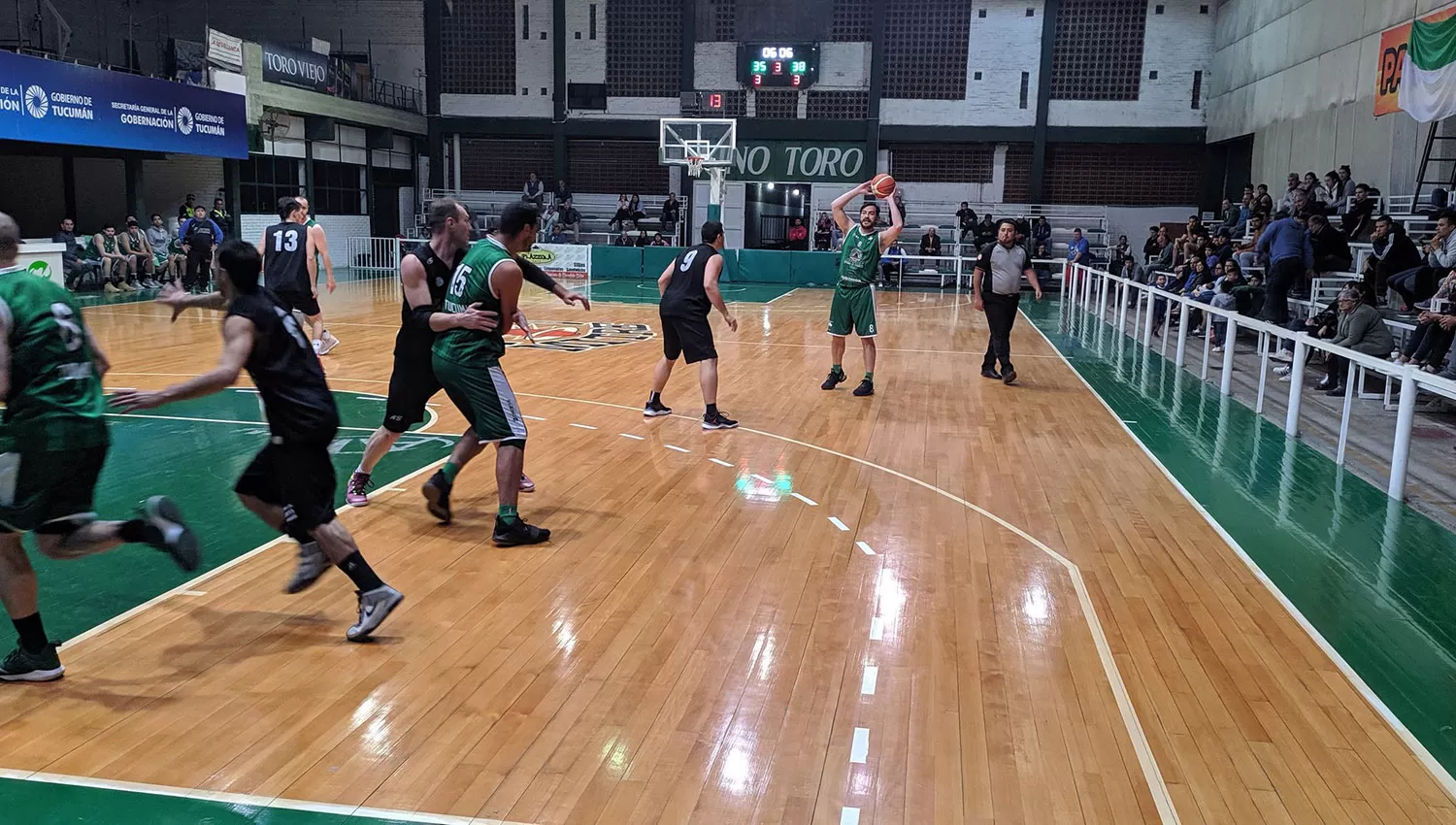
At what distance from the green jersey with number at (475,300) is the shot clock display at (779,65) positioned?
90.2ft

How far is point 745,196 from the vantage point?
34531 mm

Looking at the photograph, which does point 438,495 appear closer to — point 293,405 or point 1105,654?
point 293,405

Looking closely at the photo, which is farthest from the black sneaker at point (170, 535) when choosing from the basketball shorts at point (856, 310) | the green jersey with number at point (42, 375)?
the basketball shorts at point (856, 310)

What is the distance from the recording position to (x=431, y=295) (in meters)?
6.20

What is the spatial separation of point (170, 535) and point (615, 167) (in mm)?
31591

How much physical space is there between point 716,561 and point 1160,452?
4708 mm

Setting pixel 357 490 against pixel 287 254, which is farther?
pixel 287 254

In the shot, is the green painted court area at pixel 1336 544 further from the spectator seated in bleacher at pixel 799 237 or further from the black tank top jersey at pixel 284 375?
the spectator seated in bleacher at pixel 799 237

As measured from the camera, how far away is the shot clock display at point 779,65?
A: 31.8m

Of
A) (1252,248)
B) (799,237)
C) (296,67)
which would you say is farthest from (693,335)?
(799,237)

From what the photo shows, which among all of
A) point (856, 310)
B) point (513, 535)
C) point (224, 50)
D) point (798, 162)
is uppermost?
point (224, 50)

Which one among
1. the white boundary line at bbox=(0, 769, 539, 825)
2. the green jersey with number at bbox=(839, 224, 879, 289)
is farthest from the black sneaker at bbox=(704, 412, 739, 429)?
the white boundary line at bbox=(0, 769, 539, 825)

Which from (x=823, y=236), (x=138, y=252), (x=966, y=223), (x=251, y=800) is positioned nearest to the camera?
(x=251, y=800)

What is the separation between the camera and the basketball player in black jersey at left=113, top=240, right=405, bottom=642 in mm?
4457
